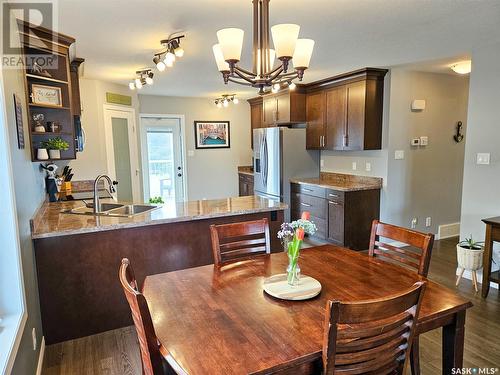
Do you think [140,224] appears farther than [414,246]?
Yes

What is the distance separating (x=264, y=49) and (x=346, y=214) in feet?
9.56

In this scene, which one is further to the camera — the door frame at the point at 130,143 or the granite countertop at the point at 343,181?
the door frame at the point at 130,143

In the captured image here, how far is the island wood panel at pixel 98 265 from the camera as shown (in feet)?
7.88

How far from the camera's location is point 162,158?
6.68m

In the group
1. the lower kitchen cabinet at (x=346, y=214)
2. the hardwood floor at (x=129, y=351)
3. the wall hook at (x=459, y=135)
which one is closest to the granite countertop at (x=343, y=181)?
the lower kitchen cabinet at (x=346, y=214)

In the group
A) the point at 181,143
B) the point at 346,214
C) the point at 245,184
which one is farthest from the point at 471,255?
the point at 181,143

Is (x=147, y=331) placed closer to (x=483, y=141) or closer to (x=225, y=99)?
(x=483, y=141)

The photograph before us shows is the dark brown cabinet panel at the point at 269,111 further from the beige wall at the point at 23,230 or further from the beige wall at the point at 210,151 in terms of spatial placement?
the beige wall at the point at 23,230

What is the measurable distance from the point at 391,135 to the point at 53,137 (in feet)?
12.5

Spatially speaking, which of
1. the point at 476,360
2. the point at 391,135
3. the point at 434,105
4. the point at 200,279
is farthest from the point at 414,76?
the point at 200,279

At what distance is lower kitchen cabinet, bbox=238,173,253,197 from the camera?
666 centimetres

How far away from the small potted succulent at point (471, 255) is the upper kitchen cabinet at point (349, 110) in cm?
164

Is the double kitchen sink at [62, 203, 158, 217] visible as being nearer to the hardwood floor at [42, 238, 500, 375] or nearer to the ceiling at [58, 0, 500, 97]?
the hardwood floor at [42, 238, 500, 375]

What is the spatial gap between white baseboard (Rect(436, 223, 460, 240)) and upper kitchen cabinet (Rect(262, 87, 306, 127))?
2604mm
